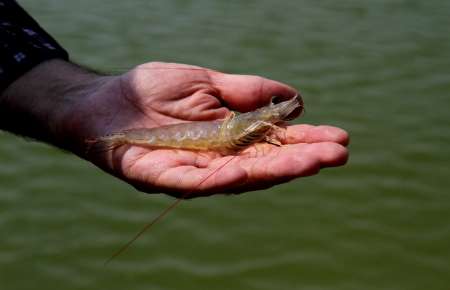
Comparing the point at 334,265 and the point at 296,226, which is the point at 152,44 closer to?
the point at 296,226

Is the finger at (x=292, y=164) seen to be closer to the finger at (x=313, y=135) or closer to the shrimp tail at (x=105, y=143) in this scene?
the finger at (x=313, y=135)

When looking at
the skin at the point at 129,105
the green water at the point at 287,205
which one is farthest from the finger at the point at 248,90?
the green water at the point at 287,205

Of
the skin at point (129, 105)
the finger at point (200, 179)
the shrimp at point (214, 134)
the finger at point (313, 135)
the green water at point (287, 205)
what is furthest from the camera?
the green water at point (287, 205)

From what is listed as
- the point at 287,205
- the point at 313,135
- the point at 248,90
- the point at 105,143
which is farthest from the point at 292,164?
the point at 287,205

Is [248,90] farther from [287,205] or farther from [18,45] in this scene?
[18,45]

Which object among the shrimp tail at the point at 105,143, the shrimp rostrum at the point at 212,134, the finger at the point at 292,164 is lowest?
the shrimp tail at the point at 105,143
